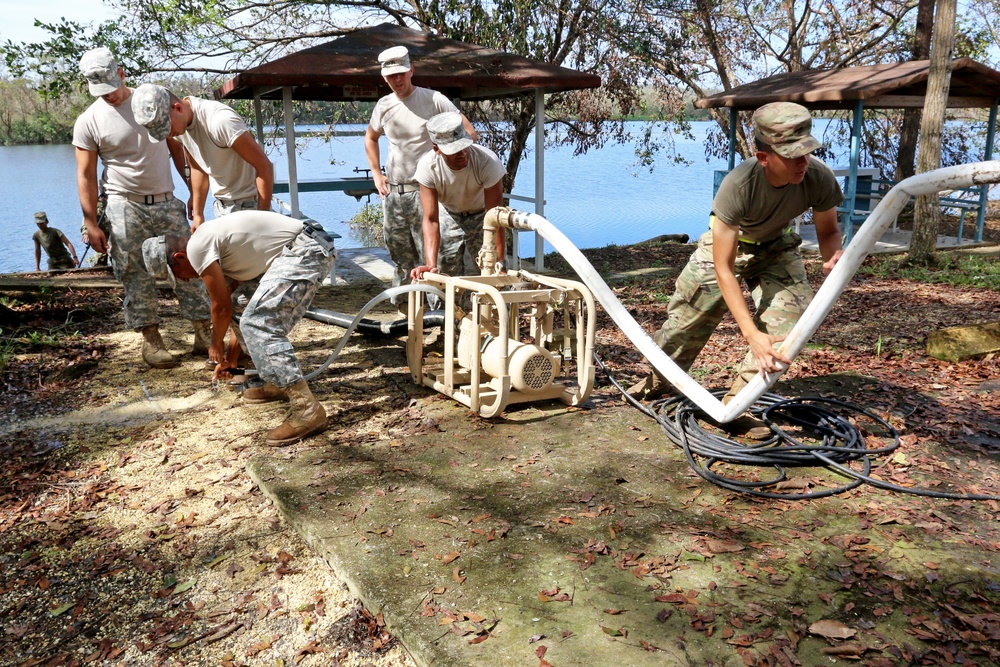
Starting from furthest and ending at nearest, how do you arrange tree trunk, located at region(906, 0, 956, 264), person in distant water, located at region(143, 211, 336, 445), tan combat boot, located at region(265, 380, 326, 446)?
tree trunk, located at region(906, 0, 956, 264) < tan combat boot, located at region(265, 380, 326, 446) < person in distant water, located at region(143, 211, 336, 445)

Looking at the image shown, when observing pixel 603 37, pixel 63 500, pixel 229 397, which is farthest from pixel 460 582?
pixel 603 37

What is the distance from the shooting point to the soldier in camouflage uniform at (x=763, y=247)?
355 cm

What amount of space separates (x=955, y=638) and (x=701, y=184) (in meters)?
22.0

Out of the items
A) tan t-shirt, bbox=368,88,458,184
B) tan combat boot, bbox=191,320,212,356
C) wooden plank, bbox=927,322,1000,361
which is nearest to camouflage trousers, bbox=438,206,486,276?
tan t-shirt, bbox=368,88,458,184

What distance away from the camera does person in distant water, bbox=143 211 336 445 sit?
430 centimetres

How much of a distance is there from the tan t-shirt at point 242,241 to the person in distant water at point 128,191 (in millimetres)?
1512

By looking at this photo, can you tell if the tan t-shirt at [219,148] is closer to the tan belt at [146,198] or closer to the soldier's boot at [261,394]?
the tan belt at [146,198]

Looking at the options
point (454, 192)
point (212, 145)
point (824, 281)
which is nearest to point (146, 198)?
point (212, 145)

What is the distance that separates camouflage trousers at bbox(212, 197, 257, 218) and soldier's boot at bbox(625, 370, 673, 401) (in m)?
3.03

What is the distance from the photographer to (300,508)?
362 centimetres

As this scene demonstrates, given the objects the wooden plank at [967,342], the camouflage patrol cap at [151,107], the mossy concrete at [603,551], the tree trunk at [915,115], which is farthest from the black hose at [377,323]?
the tree trunk at [915,115]

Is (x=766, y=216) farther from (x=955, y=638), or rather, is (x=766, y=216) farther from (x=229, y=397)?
(x=229, y=397)

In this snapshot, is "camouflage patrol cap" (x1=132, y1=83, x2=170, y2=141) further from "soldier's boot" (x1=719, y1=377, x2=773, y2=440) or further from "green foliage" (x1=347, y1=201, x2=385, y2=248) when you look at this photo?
"green foliage" (x1=347, y1=201, x2=385, y2=248)

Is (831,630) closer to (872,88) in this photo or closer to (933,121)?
(933,121)
